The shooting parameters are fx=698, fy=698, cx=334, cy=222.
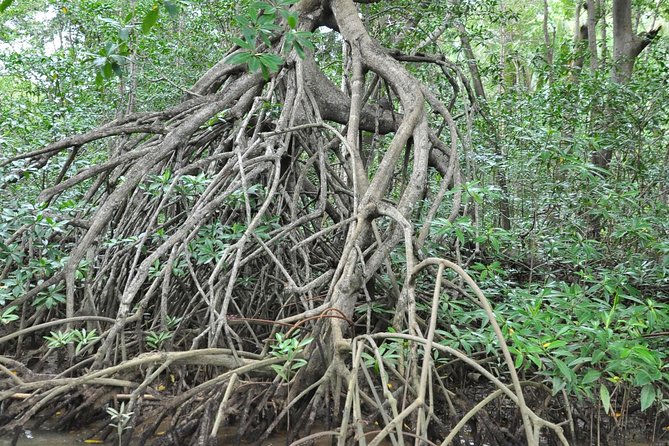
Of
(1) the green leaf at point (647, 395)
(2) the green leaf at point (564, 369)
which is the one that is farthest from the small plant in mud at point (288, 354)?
(1) the green leaf at point (647, 395)

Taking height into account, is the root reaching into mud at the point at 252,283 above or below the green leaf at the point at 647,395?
above

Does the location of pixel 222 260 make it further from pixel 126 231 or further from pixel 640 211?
pixel 640 211

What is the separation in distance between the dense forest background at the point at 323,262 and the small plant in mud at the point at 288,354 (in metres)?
0.01

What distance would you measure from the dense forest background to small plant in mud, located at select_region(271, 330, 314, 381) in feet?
0.05

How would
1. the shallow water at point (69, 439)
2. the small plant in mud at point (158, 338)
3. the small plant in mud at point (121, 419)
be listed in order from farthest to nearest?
the small plant in mud at point (158, 338) → the shallow water at point (69, 439) → the small plant in mud at point (121, 419)

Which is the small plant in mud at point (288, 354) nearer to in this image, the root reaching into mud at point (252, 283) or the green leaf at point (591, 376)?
the root reaching into mud at point (252, 283)

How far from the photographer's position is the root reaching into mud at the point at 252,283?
116 inches

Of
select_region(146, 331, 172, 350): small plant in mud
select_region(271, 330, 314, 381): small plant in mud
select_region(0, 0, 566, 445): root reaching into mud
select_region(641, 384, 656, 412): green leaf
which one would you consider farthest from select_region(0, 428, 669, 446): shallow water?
select_region(641, 384, 656, 412): green leaf

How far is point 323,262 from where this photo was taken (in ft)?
14.7

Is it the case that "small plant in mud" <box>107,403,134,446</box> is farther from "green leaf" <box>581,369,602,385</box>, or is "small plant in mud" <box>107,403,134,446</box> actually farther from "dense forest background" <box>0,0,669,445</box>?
"green leaf" <box>581,369,602,385</box>

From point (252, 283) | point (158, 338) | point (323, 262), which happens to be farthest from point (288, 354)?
point (323, 262)

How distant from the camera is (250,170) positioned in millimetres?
4090

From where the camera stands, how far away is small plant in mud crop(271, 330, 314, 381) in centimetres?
298

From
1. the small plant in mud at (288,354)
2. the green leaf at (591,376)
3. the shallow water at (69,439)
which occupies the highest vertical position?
the small plant in mud at (288,354)
